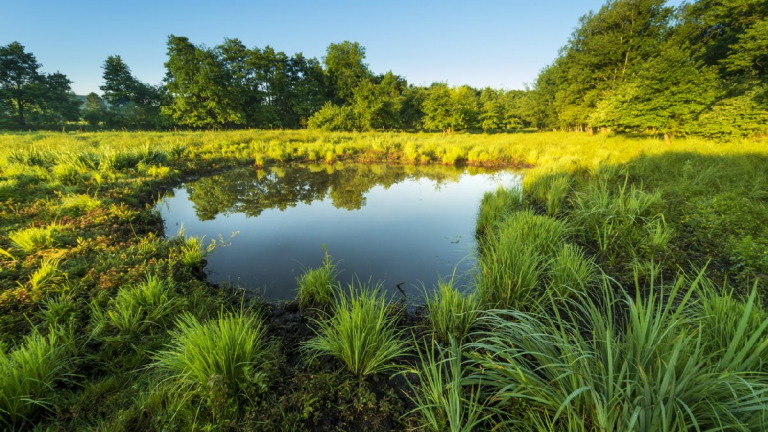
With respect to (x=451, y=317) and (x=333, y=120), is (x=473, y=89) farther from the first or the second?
(x=451, y=317)

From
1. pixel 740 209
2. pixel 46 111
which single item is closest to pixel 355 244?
pixel 740 209

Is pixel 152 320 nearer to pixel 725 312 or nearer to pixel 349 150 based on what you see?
pixel 725 312

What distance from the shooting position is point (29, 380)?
1.63 meters

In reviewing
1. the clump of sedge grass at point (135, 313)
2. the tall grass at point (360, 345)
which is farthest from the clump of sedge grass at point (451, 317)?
the clump of sedge grass at point (135, 313)

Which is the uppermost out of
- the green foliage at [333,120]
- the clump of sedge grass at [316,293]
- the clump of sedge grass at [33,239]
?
the green foliage at [333,120]

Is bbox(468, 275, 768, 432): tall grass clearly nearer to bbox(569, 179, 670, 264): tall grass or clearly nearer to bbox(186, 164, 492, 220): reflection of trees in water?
bbox(569, 179, 670, 264): tall grass

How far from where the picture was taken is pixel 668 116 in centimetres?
1236

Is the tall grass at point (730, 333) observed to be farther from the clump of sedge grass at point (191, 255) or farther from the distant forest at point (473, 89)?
the distant forest at point (473, 89)

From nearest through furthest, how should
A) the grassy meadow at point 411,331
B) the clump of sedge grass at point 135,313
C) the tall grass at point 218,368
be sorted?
the grassy meadow at point 411,331 → the tall grass at point 218,368 → the clump of sedge grass at point 135,313

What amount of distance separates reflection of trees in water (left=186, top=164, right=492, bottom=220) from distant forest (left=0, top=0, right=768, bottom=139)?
35.1ft

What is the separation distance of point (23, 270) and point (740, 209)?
970cm

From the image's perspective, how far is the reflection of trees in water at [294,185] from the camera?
23.5 ft

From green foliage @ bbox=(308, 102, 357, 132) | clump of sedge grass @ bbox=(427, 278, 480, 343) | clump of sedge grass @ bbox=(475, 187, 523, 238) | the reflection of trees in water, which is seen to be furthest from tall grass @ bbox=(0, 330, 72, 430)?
green foliage @ bbox=(308, 102, 357, 132)

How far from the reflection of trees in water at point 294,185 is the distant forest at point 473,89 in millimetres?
10712
